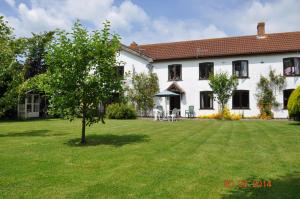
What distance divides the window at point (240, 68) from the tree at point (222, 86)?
4.82 ft

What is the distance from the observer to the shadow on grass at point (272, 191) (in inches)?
227

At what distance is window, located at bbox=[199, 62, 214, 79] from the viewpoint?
3133cm

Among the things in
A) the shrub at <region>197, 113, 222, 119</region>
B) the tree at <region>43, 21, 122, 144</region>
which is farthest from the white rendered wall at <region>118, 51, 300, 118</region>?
the tree at <region>43, 21, 122, 144</region>

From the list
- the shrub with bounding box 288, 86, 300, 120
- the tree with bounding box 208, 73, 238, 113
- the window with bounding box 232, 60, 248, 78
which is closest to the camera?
the shrub with bounding box 288, 86, 300, 120

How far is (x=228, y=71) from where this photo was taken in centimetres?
3059

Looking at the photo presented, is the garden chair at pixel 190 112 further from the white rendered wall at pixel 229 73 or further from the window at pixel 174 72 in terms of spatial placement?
the window at pixel 174 72

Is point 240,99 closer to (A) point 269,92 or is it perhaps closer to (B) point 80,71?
(A) point 269,92

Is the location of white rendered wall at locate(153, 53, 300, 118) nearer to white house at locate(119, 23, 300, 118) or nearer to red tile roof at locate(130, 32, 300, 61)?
white house at locate(119, 23, 300, 118)

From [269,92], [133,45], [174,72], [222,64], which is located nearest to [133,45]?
[133,45]

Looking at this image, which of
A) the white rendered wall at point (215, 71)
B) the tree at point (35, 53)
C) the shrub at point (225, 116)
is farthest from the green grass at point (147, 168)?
the tree at point (35, 53)

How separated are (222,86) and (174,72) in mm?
6220

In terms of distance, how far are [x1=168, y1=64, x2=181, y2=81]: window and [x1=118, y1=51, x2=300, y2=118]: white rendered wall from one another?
0.42 metres

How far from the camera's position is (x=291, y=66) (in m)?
28.7

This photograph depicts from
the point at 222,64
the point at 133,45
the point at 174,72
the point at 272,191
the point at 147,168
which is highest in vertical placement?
the point at 133,45
